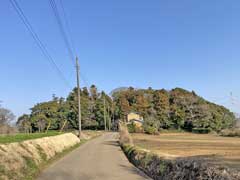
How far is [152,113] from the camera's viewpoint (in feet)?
285

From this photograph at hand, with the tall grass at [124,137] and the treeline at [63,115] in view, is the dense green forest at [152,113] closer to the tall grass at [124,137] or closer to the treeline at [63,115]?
the treeline at [63,115]

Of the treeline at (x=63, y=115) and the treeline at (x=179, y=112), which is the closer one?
the treeline at (x=63, y=115)

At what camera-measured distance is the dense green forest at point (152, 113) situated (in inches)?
3098

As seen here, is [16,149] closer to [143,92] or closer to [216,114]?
[216,114]

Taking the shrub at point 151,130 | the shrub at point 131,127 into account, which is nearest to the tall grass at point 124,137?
the shrub at point 151,130

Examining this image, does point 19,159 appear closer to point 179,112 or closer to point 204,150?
point 204,150

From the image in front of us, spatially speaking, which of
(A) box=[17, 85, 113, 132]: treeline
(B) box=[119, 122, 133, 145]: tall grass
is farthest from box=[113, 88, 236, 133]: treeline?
(B) box=[119, 122, 133, 145]: tall grass

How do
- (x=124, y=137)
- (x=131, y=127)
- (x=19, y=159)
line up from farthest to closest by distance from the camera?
1. (x=131, y=127)
2. (x=124, y=137)
3. (x=19, y=159)

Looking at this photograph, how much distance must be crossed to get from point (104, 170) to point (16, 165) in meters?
3.27

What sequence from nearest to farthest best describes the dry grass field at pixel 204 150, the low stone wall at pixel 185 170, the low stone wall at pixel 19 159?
the low stone wall at pixel 185 170 → the low stone wall at pixel 19 159 → the dry grass field at pixel 204 150

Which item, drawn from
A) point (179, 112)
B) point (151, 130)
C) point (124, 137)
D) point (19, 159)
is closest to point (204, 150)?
point (124, 137)

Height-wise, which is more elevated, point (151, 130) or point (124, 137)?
point (151, 130)

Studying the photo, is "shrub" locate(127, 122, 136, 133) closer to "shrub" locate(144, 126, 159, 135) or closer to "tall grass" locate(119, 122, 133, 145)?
"shrub" locate(144, 126, 159, 135)

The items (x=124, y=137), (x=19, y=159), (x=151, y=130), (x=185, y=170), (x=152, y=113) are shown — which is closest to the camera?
(x=185, y=170)
